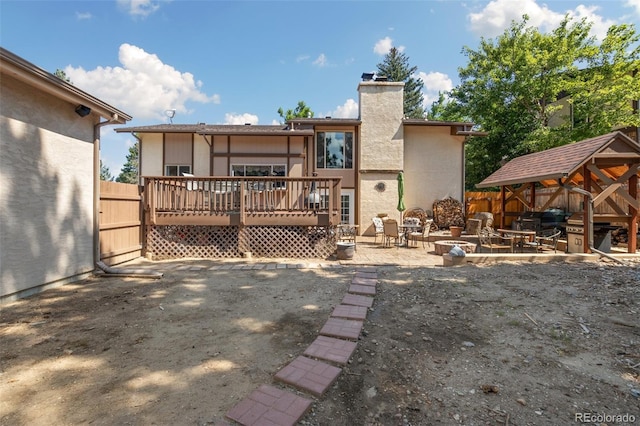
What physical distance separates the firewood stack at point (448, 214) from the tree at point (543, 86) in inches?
244

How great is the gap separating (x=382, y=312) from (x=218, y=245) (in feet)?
18.3

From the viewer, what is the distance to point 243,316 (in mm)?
3785

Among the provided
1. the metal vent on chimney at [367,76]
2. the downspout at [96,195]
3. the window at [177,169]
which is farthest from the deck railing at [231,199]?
the metal vent on chimney at [367,76]

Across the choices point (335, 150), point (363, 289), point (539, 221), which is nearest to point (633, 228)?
point (539, 221)

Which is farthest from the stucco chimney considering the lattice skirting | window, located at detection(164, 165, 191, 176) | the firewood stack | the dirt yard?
the dirt yard

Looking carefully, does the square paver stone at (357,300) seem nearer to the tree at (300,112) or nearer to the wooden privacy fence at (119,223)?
the wooden privacy fence at (119,223)

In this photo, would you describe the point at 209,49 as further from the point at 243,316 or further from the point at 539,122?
the point at 539,122

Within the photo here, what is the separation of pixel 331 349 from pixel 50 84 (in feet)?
19.0

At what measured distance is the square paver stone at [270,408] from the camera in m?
1.85

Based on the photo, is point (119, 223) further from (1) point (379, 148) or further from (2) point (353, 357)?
(1) point (379, 148)

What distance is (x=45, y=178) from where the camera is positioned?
479 cm

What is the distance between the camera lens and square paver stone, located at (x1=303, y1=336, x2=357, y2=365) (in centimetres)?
266

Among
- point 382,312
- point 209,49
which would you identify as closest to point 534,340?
point 382,312

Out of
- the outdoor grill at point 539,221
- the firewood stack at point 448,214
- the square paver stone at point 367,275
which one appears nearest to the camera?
the square paver stone at point 367,275
